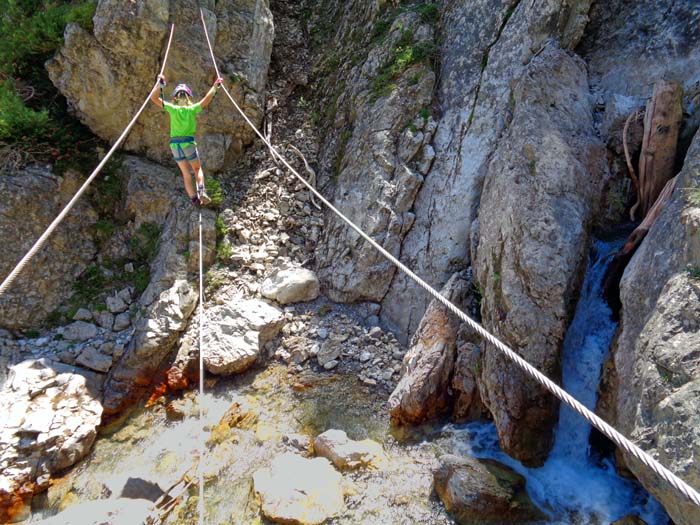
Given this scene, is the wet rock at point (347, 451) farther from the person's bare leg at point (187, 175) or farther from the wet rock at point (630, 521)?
the person's bare leg at point (187, 175)

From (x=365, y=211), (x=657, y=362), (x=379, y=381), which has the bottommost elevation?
(x=379, y=381)

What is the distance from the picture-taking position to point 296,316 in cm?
764

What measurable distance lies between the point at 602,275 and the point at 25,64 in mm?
11455

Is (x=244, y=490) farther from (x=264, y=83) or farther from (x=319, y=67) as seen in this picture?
(x=319, y=67)

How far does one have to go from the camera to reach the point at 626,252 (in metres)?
5.09

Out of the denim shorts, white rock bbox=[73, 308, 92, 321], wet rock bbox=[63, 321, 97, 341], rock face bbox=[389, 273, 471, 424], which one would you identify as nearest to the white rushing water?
rock face bbox=[389, 273, 471, 424]

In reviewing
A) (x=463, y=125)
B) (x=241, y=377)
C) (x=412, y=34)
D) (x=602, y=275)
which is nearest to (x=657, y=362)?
(x=602, y=275)

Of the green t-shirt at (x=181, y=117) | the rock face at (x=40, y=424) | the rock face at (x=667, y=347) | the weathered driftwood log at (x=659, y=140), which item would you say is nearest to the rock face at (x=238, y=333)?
the rock face at (x=40, y=424)

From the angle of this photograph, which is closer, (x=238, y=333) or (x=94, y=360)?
(x=94, y=360)

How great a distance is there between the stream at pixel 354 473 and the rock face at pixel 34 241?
115 inches

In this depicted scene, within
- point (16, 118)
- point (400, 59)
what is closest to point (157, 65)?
point (16, 118)

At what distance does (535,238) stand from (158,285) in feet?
22.0

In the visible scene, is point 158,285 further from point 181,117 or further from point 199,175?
point 181,117

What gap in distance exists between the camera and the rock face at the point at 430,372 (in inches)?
230
